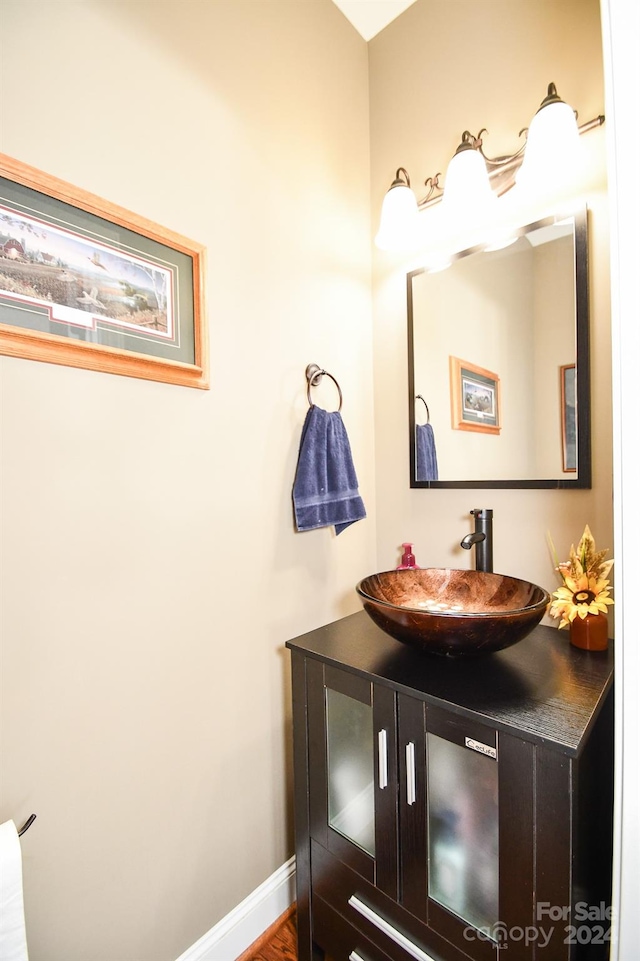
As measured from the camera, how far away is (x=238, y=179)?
1240mm

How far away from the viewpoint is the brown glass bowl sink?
889 millimetres

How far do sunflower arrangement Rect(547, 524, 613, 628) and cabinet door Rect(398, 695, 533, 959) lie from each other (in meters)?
0.39

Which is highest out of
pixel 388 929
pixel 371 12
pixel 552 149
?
pixel 371 12

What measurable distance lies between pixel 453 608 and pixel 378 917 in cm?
72

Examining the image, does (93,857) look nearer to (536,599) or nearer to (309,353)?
Answer: (536,599)

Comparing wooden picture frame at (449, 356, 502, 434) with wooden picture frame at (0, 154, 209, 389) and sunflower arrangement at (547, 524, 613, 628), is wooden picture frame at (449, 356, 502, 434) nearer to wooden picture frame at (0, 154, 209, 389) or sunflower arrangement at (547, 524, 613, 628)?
sunflower arrangement at (547, 524, 613, 628)

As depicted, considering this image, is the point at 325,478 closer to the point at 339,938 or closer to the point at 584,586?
the point at 584,586

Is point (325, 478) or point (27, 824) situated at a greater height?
point (325, 478)

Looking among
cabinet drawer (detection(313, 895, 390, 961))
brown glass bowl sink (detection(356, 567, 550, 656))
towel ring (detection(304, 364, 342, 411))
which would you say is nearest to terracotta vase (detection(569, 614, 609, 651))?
brown glass bowl sink (detection(356, 567, 550, 656))

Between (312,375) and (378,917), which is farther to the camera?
(312,375)

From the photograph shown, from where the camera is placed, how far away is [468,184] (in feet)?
4.22

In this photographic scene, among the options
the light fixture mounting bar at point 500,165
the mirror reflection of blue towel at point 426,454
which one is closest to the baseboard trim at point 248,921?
the mirror reflection of blue towel at point 426,454

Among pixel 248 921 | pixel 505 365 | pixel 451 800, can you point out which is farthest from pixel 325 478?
pixel 248 921

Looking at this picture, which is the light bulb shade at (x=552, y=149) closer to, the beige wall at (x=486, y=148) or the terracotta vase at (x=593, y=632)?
the beige wall at (x=486, y=148)
